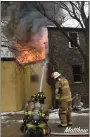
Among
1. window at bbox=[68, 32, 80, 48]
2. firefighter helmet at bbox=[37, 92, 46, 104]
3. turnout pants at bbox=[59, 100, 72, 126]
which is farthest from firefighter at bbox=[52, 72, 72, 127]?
window at bbox=[68, 32, 80, 48]

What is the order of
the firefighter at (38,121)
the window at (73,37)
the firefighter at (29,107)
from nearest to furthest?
the firefighter at (38,121)
the firefighter at (29,107)
the window at (73,37)

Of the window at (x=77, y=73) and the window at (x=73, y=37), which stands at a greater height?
the window at (x=73, y=37)

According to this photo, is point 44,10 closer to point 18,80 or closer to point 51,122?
point 18,80

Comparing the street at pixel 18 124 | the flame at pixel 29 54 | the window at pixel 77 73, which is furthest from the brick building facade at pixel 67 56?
the street at pixel 18 124

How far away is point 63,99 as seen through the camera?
518 centimetres

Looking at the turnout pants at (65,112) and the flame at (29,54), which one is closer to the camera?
the flame at (29,54)

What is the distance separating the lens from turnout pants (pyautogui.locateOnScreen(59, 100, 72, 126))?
5.10 meters

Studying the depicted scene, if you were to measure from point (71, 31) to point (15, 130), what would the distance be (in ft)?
4.66

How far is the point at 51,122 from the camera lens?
506 cm

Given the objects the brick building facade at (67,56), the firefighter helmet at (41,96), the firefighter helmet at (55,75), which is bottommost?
the firefighter helmet at (41,96)

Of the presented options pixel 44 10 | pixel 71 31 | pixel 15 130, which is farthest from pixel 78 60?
pixel 15 130

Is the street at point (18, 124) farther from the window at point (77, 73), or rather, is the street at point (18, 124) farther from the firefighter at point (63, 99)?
the window at point (77, 73)

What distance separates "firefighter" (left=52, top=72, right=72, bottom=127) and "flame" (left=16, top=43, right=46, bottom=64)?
0.30 metres

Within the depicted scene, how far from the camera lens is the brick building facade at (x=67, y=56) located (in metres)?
4.91
